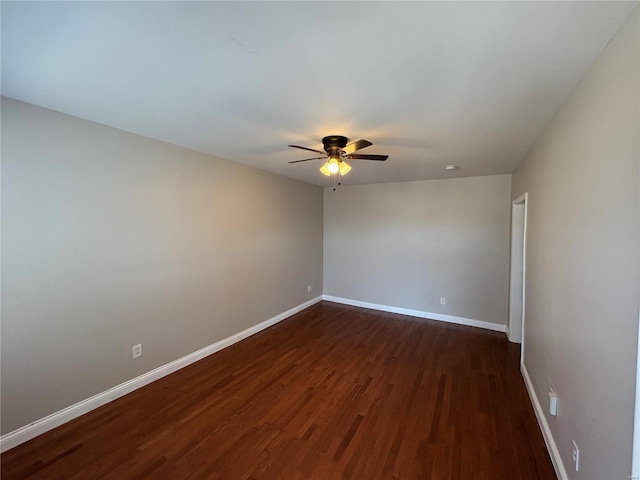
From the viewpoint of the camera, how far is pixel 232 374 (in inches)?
117

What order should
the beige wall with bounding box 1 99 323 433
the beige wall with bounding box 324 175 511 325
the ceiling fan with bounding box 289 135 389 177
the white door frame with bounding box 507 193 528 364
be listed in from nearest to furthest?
the beige wall with bounding box 1 99 323 433 < the ceiling fan with bounding box 289 135 389 177 < the white door frame with bounding box 507 193 528 364 < the beige wall with bounding box 324 175 511 325

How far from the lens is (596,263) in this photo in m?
1.31

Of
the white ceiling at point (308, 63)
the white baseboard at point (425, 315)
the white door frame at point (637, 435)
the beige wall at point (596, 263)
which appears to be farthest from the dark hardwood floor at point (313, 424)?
the white ceiling at point (308, 63)

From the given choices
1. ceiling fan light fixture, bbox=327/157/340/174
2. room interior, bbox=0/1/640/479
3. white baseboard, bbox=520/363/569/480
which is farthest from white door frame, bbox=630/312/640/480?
ceiling fan light fixture, bbox=327/157/340/174

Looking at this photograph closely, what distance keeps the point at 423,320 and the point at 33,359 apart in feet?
15.6

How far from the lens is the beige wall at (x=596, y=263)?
105 cm

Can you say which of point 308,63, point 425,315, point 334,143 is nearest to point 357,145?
point 334,143

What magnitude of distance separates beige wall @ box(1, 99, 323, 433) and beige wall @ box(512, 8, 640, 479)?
3.31 m

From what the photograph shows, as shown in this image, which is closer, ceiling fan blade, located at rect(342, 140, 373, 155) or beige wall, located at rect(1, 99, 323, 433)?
beige wall, located at rect(1, 99, 323, 433)

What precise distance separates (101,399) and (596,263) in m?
3.67

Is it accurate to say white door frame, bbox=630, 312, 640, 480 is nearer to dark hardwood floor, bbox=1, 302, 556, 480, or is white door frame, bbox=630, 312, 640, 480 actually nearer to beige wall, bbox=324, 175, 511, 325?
dark hardwood floor, bbox=1, 302, 556, 480

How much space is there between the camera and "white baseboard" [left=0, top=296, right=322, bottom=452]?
1938mm

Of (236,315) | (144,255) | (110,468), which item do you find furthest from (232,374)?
(144,255)

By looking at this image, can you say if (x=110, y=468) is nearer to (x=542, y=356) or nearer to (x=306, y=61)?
(x=306, y=61)
